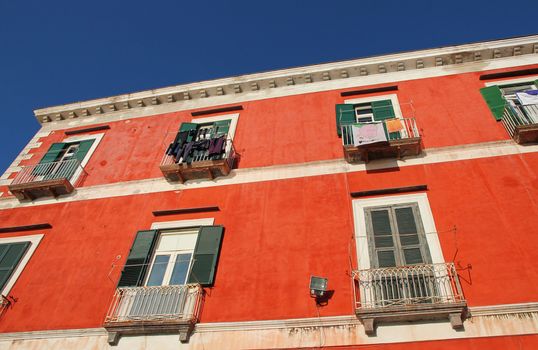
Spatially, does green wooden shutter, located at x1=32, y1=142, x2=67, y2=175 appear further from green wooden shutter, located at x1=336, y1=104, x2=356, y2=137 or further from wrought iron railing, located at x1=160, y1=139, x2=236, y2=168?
green wooden shutter, located at x1=336, y1=104, x2=356, y2=137

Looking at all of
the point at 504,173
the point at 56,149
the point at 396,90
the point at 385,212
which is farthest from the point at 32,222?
the point at 504,173

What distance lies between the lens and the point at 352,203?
9.87 m

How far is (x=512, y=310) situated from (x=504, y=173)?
11.7ft

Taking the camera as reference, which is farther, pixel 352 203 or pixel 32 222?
pixel 32 222

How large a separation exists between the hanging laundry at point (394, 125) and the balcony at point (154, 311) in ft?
21.1

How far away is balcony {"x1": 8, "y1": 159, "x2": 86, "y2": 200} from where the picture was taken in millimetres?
12047

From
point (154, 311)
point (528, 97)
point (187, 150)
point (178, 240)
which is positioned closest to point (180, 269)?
point (178, 240)

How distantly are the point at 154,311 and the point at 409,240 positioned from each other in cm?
535

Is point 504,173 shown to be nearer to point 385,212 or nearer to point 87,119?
Answer: point 385,212

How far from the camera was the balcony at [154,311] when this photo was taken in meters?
8.19

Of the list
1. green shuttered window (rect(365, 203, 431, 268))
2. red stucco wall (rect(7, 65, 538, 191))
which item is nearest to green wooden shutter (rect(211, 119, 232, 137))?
red stucco wall (rect(7, 65, 538, 191))

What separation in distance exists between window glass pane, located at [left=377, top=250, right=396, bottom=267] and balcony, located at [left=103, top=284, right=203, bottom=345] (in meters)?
3.68

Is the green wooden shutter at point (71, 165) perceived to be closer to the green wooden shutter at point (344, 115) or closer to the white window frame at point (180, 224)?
the white window frame at point (180, 224)

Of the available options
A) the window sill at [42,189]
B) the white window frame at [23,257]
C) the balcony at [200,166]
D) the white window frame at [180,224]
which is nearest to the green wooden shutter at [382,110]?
the balcony at [200,166]
